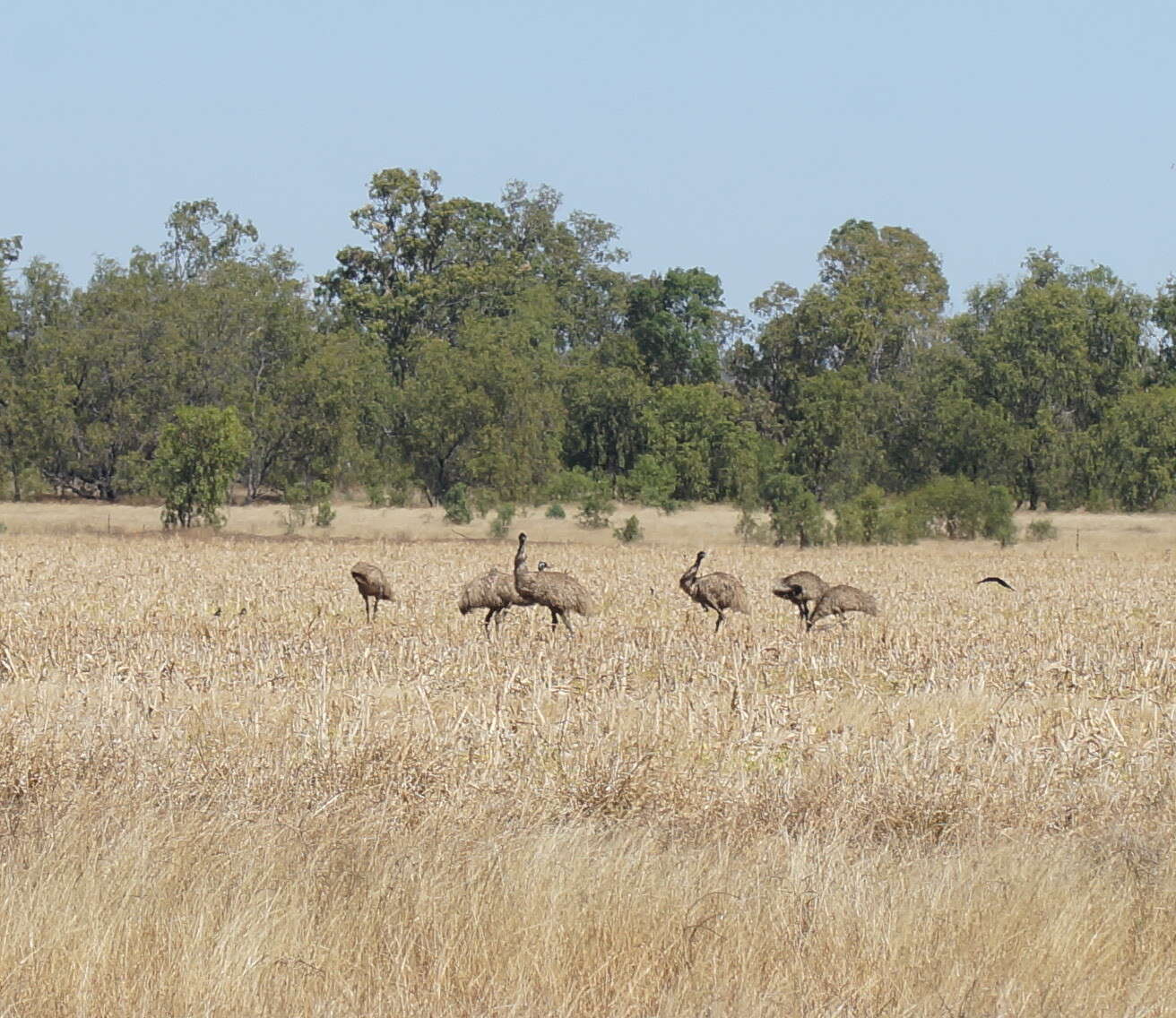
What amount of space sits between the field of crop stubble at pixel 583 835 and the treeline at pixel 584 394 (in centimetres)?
4410

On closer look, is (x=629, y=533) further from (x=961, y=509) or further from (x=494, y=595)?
(x=494, y=595)

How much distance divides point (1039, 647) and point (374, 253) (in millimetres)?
73383

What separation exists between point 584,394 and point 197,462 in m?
30.0

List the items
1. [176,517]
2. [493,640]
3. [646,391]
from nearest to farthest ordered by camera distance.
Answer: [493,640], [176,517], [646,391]

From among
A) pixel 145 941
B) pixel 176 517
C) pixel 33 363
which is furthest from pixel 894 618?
pixel 33 363

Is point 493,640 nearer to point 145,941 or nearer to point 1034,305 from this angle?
point 145,941

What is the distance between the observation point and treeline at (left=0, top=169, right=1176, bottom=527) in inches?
2488

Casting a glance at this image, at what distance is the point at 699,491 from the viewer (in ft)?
227

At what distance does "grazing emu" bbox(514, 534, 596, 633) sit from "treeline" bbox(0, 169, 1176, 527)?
38.0 m

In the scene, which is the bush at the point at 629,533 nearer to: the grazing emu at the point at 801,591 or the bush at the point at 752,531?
the bush at the point at 752,531

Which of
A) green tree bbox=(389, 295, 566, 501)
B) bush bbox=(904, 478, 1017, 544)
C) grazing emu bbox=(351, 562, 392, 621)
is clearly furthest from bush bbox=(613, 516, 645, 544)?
grazing emu bbox=(351, 562, 392, 621)

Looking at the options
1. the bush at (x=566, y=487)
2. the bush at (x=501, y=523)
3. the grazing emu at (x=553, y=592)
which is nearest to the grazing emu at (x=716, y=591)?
the grazing emu at (x=553, y=592)

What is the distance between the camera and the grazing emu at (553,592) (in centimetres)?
1670

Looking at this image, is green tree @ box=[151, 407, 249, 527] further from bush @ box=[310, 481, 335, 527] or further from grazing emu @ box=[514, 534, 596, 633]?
grazing emu @ box=[514, 534, 596, 633]
